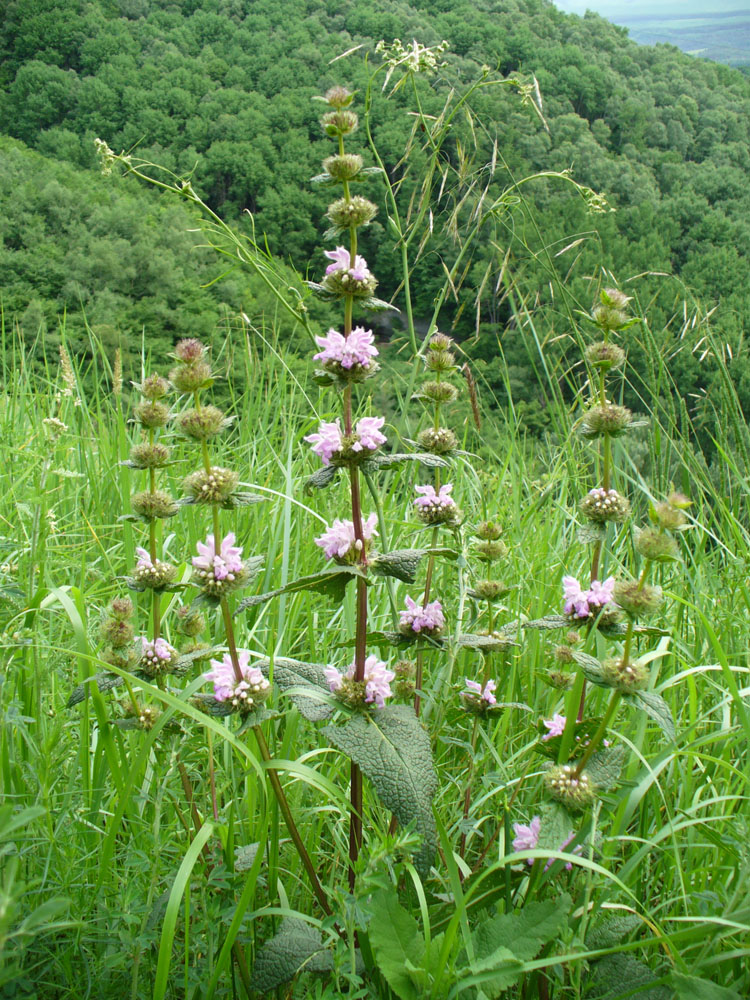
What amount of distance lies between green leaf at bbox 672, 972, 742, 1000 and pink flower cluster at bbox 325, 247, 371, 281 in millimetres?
1081

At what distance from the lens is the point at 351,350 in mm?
1065

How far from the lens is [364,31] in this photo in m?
28.1

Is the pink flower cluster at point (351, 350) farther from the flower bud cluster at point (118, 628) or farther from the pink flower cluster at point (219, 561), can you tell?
the flower bud cluster at point (118, 628)

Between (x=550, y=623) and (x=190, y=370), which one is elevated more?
(x=190, y=370)

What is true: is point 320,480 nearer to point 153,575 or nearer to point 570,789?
point 153,575

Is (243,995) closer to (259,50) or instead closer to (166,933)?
(166,933)

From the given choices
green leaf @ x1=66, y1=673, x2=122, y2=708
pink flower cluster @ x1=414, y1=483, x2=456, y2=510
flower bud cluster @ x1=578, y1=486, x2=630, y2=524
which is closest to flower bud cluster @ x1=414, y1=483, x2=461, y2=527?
pink flower cluster @ x1=414, y1=483, x2=456, y2=510

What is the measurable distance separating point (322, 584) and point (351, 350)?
0.37 m

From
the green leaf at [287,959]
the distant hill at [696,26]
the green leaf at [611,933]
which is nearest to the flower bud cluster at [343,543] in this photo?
the green leaf at [287,959]

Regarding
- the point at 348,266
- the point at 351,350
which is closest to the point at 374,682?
the point at 351,350

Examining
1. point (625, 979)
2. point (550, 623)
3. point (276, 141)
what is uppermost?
point (550, 623)

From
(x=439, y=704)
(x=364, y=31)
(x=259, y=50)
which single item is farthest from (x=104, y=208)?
(x=439, y=704)

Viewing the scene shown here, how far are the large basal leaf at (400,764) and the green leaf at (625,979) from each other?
0.34m

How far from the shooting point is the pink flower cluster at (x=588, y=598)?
1.18m
